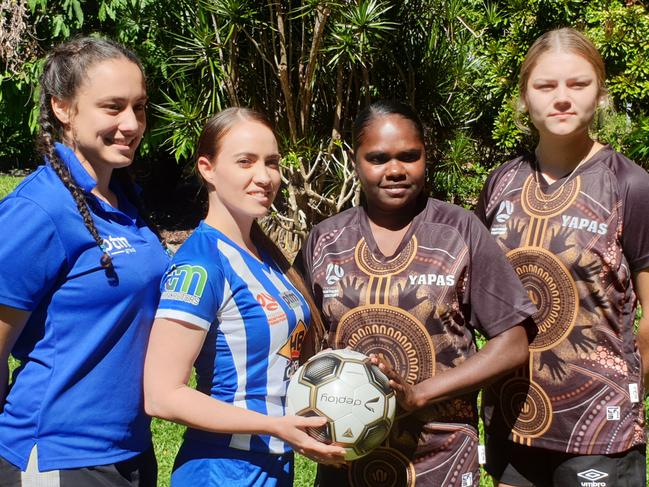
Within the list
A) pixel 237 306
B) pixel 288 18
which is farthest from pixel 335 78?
pixel 237 306

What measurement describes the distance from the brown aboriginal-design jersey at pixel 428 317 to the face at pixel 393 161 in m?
0.13

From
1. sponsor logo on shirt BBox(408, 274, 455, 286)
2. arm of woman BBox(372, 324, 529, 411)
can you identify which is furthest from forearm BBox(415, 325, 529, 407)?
sponsor logo on shirt BBox(408, 274, 455, 286)

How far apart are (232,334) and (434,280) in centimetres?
75

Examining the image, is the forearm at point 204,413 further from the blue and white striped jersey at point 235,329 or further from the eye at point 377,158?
the eye at point 377,158

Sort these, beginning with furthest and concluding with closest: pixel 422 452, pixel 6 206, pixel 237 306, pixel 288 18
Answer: pixel 288 18 → pixel 422 452 → pixel 237 306 → pixel 6 206

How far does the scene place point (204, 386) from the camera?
2689mm

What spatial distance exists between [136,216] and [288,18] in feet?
24.1

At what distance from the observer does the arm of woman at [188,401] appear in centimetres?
249

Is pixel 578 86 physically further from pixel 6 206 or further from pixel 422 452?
pixel 6 206

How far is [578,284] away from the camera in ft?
10.0

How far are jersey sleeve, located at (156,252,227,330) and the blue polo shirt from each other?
12 centimetres

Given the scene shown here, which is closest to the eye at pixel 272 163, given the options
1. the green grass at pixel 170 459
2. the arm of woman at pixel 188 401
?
the arm of woman at pixel 188 401

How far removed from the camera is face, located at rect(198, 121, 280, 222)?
281 centimetres

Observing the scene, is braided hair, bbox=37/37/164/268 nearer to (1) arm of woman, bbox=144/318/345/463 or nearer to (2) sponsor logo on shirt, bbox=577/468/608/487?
(1) arm of woman, bbox=144/318/345/463
